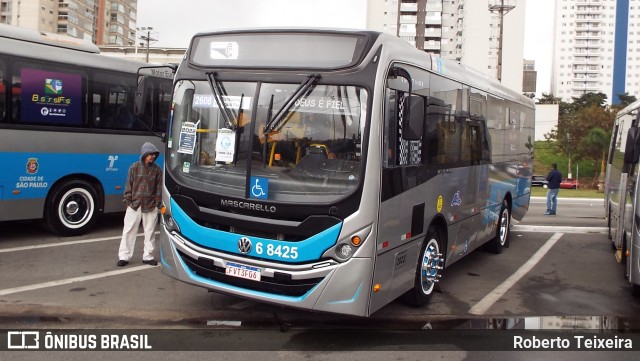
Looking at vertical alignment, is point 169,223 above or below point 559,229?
above

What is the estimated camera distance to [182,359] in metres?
5.00

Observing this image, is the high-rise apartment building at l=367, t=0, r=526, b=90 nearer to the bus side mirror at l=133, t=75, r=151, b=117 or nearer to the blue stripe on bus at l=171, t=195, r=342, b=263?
the bus side mirror at l=133, t=75, r=151, b=117

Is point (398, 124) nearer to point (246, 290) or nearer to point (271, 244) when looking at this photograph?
point (271, 244)

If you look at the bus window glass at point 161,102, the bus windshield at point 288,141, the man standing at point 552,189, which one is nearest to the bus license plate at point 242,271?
the bus windshield at point 288,141

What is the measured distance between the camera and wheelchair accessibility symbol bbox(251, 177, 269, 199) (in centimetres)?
543

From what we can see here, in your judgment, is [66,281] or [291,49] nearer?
[291,49]

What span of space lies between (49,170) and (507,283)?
770 cm

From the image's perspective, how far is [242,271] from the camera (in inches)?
217

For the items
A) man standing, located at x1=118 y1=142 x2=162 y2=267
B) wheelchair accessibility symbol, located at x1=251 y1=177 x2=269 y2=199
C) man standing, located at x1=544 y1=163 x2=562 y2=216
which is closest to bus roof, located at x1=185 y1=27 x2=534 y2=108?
wheelchair accessibility symbol, located at x1=251 y1=177 x2=269 y2=199

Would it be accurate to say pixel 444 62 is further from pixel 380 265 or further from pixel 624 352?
pixel 624 352

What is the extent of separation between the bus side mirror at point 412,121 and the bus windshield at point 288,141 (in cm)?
54

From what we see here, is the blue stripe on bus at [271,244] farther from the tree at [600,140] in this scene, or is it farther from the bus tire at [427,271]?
the tree at [600,140]

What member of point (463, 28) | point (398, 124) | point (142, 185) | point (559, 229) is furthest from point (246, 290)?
→ point (463, 28)

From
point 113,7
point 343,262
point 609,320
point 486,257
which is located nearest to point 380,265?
point 343,262
